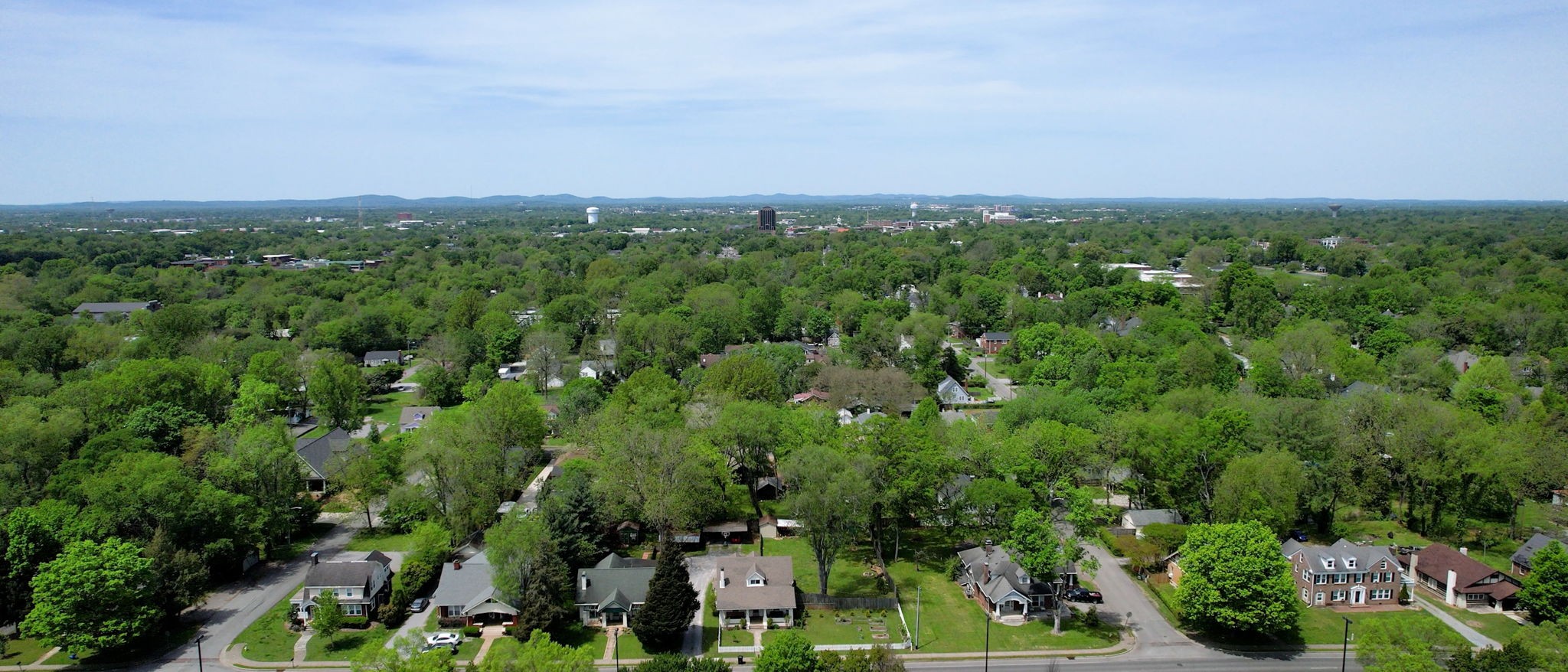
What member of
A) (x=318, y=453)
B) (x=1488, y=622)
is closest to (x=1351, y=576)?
(x=1488, y=622)

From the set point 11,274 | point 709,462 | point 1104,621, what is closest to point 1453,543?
point 1104,621

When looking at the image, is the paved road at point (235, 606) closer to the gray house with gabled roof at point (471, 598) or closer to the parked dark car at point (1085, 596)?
the gray house with gabled roof at point (471, 598)

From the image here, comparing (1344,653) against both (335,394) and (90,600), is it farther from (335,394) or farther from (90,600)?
(335,394)

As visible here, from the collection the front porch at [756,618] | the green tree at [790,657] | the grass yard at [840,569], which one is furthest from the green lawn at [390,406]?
the green tree at [790,657]

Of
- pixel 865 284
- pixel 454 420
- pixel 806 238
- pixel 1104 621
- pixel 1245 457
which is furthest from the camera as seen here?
pixel 806 238

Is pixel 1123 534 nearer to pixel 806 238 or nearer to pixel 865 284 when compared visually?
pixel 865 284

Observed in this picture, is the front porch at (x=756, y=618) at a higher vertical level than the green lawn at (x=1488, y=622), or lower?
higher
